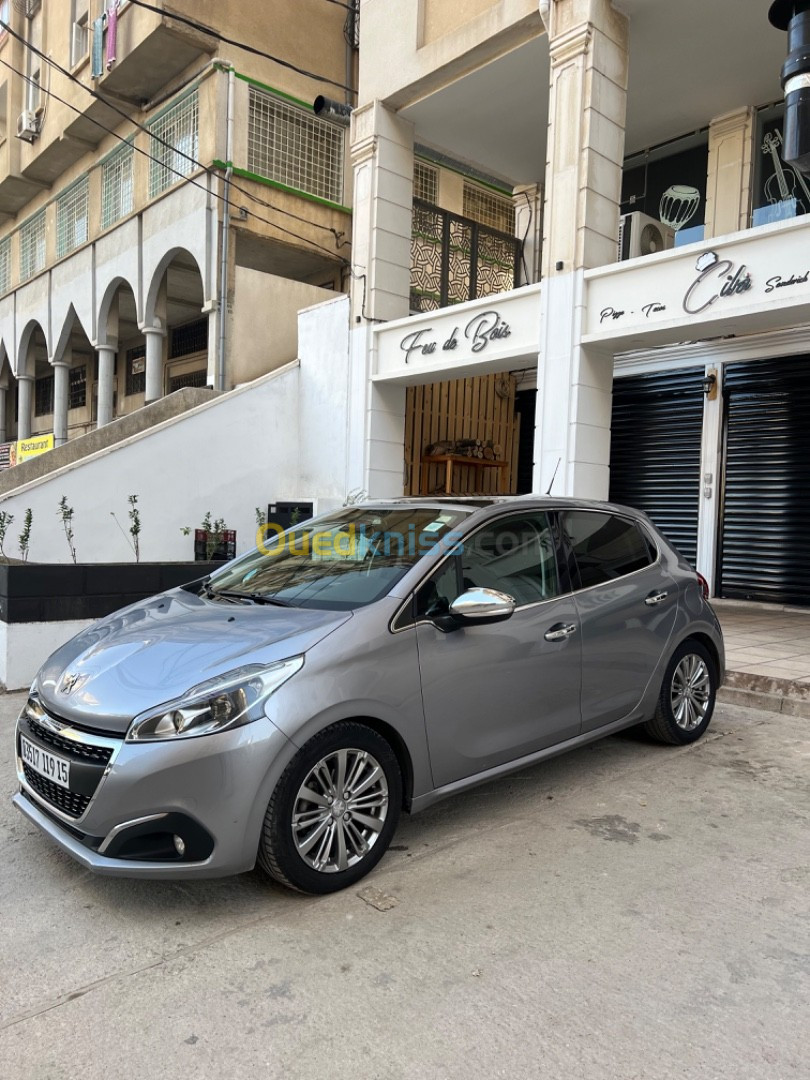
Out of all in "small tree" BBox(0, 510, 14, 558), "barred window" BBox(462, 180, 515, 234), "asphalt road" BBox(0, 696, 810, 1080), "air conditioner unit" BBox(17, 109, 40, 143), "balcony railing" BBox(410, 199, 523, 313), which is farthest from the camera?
"air conditioner unit" BBox(17, 109, 40, 143)

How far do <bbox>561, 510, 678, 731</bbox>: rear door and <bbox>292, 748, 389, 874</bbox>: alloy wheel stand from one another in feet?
4.81

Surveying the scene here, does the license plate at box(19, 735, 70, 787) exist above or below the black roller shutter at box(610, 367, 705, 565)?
below

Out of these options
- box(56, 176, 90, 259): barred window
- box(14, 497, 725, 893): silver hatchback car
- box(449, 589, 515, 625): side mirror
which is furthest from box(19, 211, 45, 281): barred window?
box(449, 589, 515, 625): side mirror

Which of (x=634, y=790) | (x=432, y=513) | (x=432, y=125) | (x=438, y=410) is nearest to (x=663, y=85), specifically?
(x=432, y=125)

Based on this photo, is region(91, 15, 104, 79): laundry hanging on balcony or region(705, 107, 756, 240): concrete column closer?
region(705, 107, 756, 240): concrete column

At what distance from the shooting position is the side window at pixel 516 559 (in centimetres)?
388

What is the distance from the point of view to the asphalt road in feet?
7.41

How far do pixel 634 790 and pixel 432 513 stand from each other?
6.22ft

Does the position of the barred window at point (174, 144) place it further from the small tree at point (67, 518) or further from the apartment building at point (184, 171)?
the small tree at point (67, 518)

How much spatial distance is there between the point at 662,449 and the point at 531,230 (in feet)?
16.0

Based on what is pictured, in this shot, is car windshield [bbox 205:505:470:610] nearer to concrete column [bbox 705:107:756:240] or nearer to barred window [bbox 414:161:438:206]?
concrete column [bbox 705:107:756:240]

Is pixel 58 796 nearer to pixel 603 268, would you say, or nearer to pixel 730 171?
pixel 603 268

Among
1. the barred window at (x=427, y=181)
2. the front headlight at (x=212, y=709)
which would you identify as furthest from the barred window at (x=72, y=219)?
the front headlight at (x=212, y=709)

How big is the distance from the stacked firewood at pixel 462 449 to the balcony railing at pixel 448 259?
222cm
